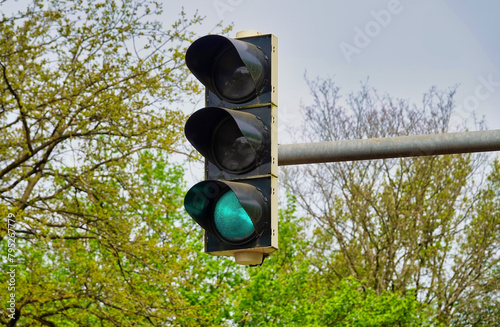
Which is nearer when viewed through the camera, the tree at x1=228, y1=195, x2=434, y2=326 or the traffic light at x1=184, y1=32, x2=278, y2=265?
the traffic light at x1=184, y1=32, x2=278, y2=265

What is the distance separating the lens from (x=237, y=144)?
3824 millimetres

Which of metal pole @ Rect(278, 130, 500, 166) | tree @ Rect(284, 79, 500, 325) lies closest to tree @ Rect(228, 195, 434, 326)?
tree @ Rect(284, 79, 500, 325)

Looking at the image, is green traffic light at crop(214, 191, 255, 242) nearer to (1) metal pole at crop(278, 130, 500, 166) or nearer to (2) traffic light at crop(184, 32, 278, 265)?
(2) traffic light at crop(184, 32, 278, 265)

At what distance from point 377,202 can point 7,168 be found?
15.7 m

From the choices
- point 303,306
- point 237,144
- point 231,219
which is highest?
point 303,306

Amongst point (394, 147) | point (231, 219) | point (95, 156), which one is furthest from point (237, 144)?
point (95, 156)

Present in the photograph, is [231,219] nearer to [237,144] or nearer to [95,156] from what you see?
[237,144]

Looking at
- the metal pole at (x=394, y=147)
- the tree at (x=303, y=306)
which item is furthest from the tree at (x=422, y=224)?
the metal pole at (x=394, y=147)

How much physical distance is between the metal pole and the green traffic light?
41cm

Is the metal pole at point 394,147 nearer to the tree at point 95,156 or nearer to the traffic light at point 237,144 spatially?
the traffic light at point 237,144

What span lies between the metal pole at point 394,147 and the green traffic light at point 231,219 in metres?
0.41

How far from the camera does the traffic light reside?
11.9ft

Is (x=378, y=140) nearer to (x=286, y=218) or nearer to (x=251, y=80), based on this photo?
(x=251, y=80)

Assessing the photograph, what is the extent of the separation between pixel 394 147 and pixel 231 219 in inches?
35.6
